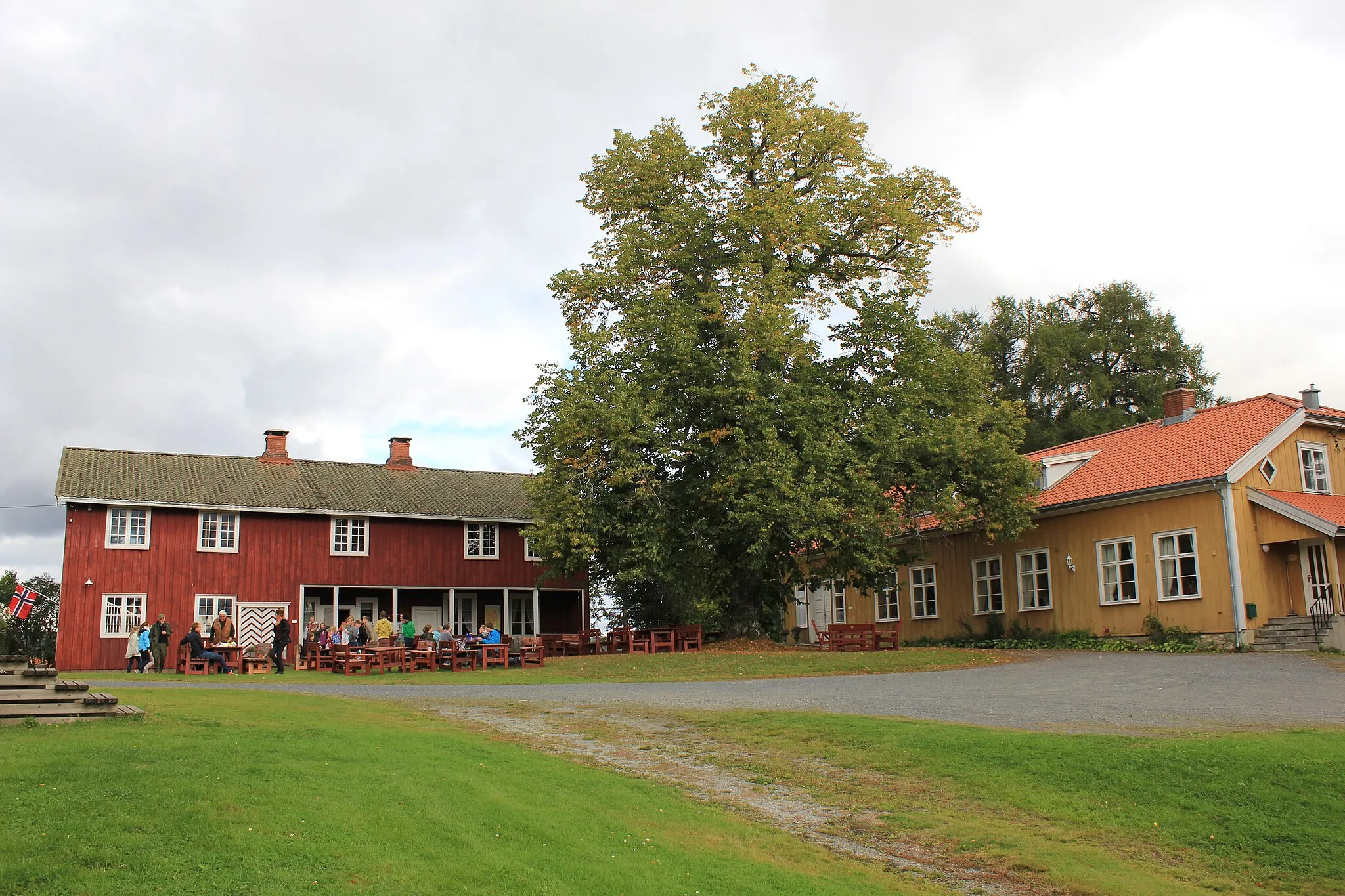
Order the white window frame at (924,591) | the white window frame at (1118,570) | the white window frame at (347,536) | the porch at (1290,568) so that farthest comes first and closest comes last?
1. the white window frame at (924,591)
2. the white window frame at (347,536)
3. the white window frame at (1118,570)
4. the porch at (1290,568)

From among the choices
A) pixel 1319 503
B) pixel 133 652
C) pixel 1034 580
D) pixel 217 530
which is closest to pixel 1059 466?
pixel 1034 580

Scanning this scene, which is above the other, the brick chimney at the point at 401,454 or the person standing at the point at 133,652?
the brick chimney at the point at 401,454

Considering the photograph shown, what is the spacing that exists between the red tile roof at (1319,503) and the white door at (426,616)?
27.3 metres

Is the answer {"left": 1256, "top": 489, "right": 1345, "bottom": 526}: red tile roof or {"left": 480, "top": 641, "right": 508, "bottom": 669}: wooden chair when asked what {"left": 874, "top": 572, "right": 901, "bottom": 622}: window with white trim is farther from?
{"left": 480, "top": 641, "right": 508, "bottom": 669}: wooden chair

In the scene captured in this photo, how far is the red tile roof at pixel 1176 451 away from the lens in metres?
28.7

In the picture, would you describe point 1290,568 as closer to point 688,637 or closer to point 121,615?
point 688,637

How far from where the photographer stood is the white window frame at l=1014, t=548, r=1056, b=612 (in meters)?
33.0

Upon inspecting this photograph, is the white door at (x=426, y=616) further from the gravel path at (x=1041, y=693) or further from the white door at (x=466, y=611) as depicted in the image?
the gravel path at (x=1041, y=693)

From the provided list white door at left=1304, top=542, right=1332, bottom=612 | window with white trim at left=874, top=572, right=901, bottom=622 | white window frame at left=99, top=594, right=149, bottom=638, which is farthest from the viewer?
window with white trim at left=874, top=572, right=901, bottom=622

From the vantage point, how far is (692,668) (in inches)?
1027

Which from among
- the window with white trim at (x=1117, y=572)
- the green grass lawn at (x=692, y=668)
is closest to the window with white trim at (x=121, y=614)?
the green grass lawn at (x=692, y=668)

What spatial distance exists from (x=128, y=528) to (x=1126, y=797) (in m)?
31.7

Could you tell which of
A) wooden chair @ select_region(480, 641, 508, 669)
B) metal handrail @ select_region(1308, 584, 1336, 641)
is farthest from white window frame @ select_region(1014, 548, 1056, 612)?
wooden chair @ select_region(480, 641, 508, 669)

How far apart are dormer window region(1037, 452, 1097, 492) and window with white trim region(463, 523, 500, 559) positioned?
61.8ft
